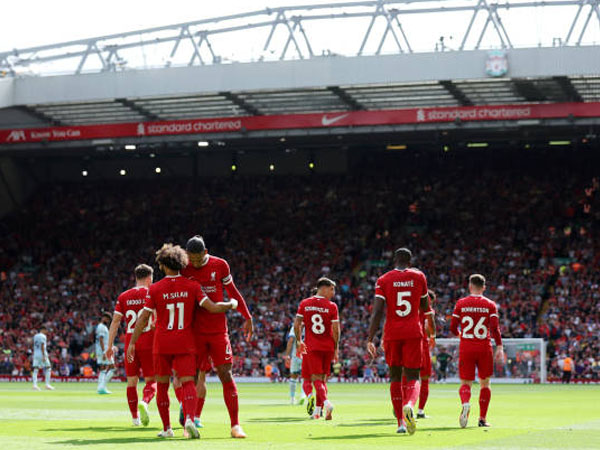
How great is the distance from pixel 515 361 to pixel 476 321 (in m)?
24.8

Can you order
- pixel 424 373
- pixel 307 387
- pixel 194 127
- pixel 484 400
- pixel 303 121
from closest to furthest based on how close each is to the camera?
pixel 484 400, pixel 424 373, pixel 307 387, pixel 303 121, pixel 194 127

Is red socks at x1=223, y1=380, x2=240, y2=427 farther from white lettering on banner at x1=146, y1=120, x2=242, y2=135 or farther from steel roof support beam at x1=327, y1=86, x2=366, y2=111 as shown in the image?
white lettering on banner at x1=146, y1=120, x2=242, y2=135

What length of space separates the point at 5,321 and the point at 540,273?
23.5 m

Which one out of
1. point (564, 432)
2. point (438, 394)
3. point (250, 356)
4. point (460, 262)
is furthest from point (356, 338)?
point (564, 432)

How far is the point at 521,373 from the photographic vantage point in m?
39.7

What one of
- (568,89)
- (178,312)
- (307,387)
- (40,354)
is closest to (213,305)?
(178,312)

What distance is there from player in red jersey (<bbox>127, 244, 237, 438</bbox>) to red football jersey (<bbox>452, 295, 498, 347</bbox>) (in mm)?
4095

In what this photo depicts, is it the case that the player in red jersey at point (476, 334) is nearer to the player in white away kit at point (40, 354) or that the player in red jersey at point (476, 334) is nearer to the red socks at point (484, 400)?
the red socks at point (484, 400)

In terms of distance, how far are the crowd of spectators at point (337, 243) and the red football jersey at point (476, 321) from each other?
2476 centimetres

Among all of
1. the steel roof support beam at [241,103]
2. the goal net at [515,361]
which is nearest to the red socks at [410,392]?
the goal net at [515,361]

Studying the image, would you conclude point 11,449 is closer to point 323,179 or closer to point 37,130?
point 37,130

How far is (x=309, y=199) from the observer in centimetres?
5666

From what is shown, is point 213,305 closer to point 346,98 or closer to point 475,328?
point 475,328

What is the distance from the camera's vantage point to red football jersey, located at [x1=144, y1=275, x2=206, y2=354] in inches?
497
